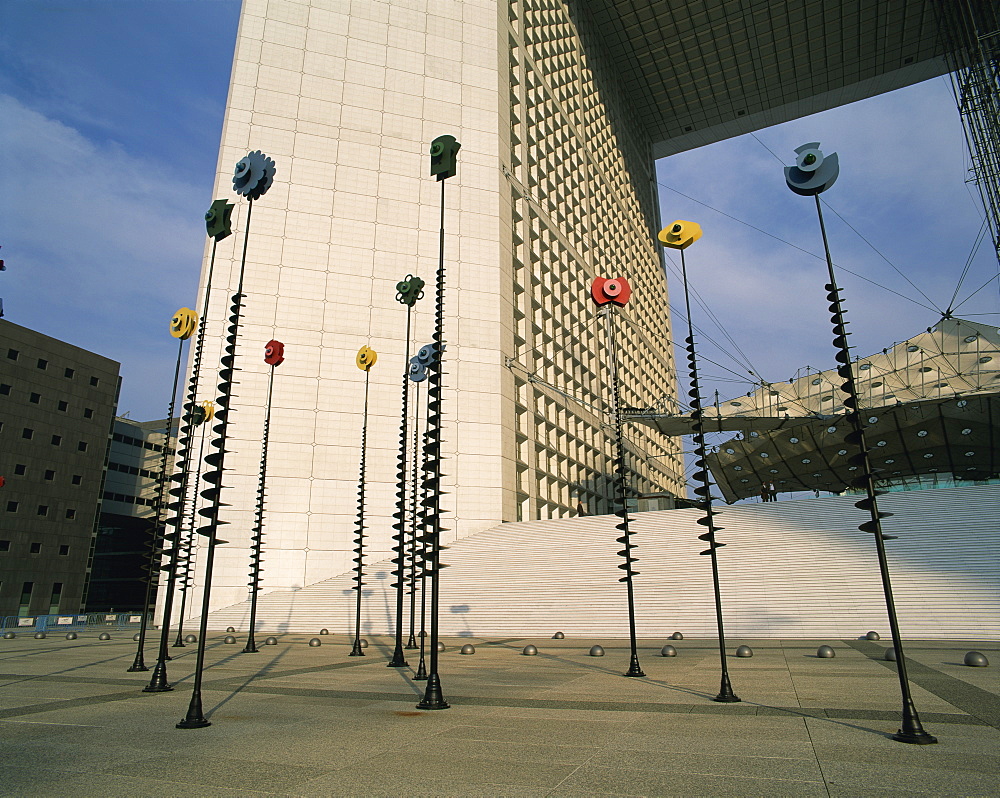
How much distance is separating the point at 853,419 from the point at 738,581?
15559 mm

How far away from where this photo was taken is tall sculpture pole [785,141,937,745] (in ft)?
21.6

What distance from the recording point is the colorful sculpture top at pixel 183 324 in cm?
1483

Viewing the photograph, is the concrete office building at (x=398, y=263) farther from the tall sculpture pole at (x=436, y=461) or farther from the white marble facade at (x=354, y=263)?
the tall sculpture pole at (x=436, y=461)

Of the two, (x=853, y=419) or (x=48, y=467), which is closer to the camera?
(x=853, y=419)

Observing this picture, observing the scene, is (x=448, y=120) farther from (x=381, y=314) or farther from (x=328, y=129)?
(x=381, y=314)

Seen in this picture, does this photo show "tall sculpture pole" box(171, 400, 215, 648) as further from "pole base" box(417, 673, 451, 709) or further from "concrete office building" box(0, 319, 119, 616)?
"concrete office building" box(0, 319, 119, 616)

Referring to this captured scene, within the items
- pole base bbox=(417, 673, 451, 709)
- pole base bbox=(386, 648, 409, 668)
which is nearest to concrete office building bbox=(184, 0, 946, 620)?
pole base bbox=(386, 648, 409, 668)

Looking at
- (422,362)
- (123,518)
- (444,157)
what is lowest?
(422,362)

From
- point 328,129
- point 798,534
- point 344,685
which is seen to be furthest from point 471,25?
point 344,685

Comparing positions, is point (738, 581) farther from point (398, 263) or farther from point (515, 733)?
point (398, 263)

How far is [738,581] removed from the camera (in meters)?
22.0

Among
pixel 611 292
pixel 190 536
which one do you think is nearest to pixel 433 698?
pixel 611 292

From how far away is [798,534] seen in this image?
23.6 metres

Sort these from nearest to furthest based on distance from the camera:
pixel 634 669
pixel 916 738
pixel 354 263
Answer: pixel 916 738, pixel 634 669, pixel 354 263
